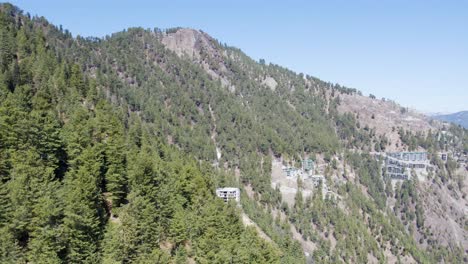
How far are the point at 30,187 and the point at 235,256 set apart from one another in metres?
32.6

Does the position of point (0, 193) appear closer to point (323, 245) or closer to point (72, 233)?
point (72, 233)

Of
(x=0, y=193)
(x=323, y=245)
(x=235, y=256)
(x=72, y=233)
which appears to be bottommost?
(x=323, y=245)

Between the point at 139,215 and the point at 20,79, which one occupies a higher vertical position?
the point at 20,79

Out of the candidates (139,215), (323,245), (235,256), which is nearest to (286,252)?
(235,256)

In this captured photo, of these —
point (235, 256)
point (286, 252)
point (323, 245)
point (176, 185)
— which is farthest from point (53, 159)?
point (323, 245)

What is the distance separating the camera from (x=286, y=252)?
102062 mm

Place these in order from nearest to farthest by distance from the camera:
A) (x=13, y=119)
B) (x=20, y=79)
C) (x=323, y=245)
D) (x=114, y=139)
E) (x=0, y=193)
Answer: (x=0, y=193), (x=13, y=119), (x=114, y=139), (x=20, y=79), (x=323, y=245)

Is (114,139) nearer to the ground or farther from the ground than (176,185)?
farther from the ground

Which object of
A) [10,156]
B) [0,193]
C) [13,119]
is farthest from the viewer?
[13,119]

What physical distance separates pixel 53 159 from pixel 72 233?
17.6 meters

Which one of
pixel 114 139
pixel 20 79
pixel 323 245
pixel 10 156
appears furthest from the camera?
pixel 323 245

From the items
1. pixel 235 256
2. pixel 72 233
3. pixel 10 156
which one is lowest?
pixel 235 256

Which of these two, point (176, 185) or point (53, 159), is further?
point (176, 185)

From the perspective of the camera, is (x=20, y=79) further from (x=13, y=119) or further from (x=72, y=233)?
(x=72, y=233)
